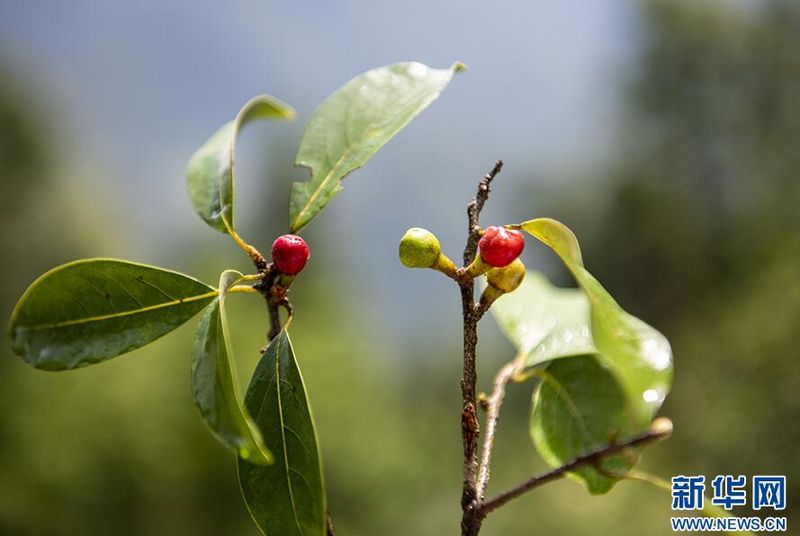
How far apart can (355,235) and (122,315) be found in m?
12.1

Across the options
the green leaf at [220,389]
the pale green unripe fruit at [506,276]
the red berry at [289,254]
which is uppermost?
the red berry at [289,254]

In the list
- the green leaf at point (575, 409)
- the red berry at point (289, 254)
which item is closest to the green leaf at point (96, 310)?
the red berry at point (289, 254)

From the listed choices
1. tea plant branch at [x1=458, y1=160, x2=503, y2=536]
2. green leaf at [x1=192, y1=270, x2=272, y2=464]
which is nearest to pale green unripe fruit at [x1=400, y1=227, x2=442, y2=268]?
tea plant branch at [x1=458, y1=160, x2=503, y2=536]

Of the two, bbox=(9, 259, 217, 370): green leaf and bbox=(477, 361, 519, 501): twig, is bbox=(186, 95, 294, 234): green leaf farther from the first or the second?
bbox=(477, 361, 519, 501): twig

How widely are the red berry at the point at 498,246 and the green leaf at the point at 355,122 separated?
152 mm

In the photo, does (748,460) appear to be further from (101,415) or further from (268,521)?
(268,521)

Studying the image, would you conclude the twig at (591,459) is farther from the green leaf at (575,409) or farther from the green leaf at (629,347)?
the green leaf at (575,409)

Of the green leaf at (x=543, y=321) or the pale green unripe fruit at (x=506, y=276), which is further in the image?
→ the green leaf at (x=543, y=321)

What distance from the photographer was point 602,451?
435 mm

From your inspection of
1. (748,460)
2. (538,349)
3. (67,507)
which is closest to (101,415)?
(67,507)

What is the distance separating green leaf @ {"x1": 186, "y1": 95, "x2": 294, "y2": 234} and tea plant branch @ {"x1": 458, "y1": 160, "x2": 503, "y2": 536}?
0.22 m

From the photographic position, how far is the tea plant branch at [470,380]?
0.49m

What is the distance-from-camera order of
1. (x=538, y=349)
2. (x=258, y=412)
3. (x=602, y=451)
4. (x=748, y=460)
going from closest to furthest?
1. (x=602, y=451)
2. (x=258, y=412)
3. (x=538, y=349)
4. (x=748, y=460)

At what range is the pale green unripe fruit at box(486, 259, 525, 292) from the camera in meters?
0.56
